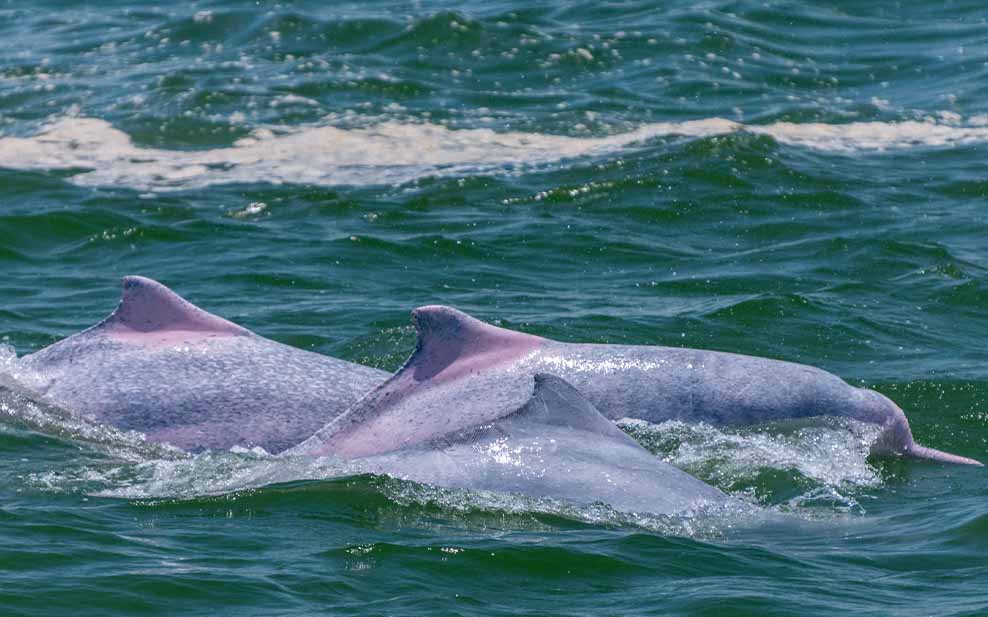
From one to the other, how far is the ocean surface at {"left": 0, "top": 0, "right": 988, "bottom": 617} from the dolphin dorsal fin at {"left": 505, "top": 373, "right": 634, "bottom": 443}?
1.78 feet

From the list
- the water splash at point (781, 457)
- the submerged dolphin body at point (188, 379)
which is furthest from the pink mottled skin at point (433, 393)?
the water splash at point (781, 457)

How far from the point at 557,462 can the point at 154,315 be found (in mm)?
3994

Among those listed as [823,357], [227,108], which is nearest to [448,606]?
[823,357]

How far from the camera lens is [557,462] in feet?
30.6

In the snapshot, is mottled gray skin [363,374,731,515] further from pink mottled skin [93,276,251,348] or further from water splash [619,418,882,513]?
pink mottled skin [93,276,251,348]

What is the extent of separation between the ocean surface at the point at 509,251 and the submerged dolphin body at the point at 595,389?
6.8 inches

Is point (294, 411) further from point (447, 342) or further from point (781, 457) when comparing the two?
point (781, 457)

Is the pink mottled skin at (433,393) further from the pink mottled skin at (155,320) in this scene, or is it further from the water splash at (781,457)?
the pink mottled skin at (155,320)

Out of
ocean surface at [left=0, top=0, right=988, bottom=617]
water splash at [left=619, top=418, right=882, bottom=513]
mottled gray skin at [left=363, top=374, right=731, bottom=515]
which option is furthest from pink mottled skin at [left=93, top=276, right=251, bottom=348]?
water splash at [left=619, top=418, right=882, bottom=513]

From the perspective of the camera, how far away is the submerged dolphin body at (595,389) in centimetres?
1057

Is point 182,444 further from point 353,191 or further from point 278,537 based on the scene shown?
point 353,191

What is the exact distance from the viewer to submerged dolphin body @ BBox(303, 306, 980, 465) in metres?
10.6

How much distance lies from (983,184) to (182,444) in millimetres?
10468

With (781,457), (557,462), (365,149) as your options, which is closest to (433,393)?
(557,462)
